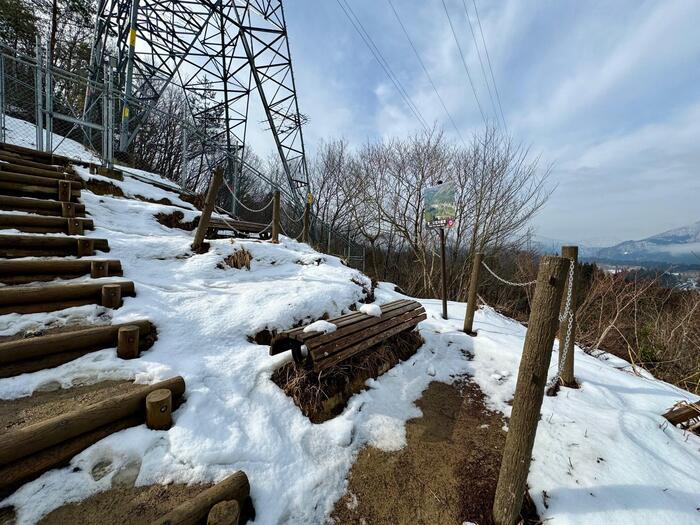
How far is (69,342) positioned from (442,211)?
5503mm

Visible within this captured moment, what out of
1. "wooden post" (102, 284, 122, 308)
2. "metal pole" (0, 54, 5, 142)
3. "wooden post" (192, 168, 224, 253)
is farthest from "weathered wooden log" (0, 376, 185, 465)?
"metal pole" (0, 54, 5, 142)

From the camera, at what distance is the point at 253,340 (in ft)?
9.30

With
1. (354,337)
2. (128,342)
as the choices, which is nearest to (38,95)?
(128,342)

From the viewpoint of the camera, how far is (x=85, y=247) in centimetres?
325

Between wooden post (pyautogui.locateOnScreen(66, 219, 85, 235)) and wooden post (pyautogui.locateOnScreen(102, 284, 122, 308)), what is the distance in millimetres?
1605

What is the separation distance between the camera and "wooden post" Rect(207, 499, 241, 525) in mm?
1275

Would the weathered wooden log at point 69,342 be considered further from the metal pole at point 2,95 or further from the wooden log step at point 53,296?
the metal pole at point 2,95

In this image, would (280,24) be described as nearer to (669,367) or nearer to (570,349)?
(570,349)

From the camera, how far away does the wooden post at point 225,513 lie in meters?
1.28

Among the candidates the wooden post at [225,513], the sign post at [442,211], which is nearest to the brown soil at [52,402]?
the wooden post at [225,513]

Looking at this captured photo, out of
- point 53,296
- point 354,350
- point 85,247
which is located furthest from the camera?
point 85,247

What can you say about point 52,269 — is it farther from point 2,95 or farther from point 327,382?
point 2,95

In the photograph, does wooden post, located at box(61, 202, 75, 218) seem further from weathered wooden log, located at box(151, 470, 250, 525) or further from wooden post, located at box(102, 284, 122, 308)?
weathered wooden log, located at box(151, 470, 250, 525)

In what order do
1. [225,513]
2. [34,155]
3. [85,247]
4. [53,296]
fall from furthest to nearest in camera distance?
[34,155]
[85,247]
[53,296]
[225,513]
